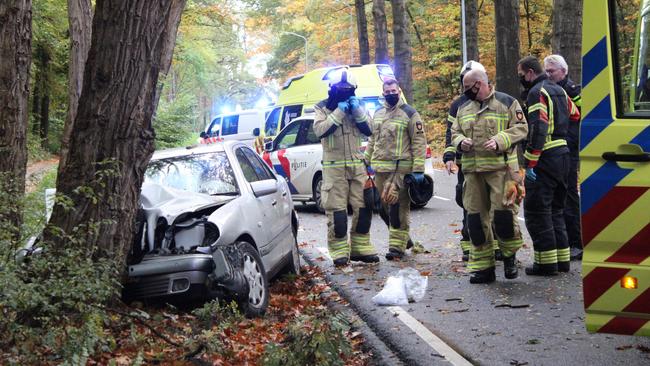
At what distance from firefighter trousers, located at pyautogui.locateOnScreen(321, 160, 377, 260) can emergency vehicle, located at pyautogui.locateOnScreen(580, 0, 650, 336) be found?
5.23 meters

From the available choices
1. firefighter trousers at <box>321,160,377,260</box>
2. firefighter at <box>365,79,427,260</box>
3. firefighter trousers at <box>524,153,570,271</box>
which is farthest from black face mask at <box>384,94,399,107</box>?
firefighter trousers at <box>524,153,570,271</box>

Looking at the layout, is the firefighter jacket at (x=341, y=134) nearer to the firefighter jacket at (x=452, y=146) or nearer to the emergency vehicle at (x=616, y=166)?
the firefighter jacket at (x=452, y=146)

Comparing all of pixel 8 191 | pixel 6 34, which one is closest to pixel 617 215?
pixel 8 191

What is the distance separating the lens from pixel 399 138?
372 inches

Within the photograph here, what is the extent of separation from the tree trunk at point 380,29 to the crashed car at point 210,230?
22.0 metres

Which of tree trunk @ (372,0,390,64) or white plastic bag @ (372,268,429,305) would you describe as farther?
tree trunk @ (372,0,390,64)

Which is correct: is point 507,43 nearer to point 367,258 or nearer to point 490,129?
point 367,258

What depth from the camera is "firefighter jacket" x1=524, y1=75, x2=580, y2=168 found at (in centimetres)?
751

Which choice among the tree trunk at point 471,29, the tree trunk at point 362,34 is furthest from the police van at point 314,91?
the tree trunk at point 362,34

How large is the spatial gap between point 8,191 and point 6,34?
2487 mm

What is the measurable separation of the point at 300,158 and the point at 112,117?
30.8 ft

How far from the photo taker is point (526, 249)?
9.91 meters

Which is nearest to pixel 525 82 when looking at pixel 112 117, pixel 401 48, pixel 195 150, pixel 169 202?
pixel 195 150

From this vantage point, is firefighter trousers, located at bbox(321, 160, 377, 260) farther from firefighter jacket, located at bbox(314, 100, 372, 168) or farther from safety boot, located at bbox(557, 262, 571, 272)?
safety boot, located at bbox(557, 262, 571, 272)
